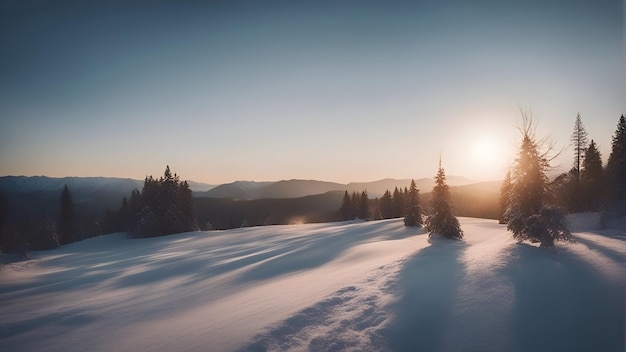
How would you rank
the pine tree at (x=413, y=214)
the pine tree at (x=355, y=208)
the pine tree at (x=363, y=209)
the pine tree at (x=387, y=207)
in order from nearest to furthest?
the pine tree at (x=413, y=214) < the pine tree at (x=363, y=209) < the pine tree at (x=355, y=208) < the pine tree at (x=387, y=207)

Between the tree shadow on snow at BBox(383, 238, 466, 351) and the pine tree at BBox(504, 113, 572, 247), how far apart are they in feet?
12.4

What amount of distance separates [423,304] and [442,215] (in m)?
13.0

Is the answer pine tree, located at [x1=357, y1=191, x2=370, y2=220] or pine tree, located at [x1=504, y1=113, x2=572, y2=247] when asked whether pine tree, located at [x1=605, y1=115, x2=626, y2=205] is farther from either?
pine tree, located at [x1=357, y1=191, x2=370, y2=220]

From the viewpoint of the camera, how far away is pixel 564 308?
5.96 m

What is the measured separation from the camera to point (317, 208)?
19762 centimetres

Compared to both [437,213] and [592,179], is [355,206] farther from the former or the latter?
[437,213]

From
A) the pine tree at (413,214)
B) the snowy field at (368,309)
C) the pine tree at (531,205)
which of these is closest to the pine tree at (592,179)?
the pine tree at (413,214)

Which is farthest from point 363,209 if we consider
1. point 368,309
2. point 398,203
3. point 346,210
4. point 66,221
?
point 66,221

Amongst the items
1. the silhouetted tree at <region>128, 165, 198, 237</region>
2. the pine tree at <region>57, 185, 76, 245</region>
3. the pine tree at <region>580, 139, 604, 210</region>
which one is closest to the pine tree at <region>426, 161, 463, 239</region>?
the pine tree at <region>580, 139, 604, 210</region>

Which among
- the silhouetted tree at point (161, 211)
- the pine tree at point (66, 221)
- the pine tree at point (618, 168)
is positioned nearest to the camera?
the pine tree at point (618, 168)

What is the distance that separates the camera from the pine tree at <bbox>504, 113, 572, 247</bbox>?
1016cm

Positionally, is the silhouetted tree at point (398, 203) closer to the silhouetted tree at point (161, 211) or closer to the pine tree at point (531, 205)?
the silhouetted tree at point (161, 211)

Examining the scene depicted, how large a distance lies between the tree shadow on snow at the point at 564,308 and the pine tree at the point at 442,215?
30.7ft

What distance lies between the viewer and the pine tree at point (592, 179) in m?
33.8
